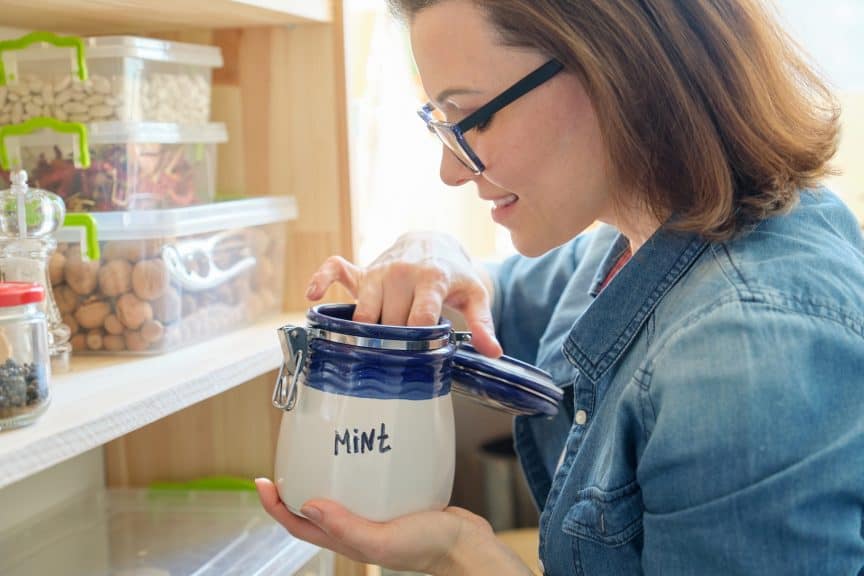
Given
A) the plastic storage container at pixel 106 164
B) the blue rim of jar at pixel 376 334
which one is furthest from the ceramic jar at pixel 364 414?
the plastic storage container at pixel 106 164

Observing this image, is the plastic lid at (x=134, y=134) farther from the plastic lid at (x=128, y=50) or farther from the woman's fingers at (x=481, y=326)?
the woman's fingers at (x=481, y=326)

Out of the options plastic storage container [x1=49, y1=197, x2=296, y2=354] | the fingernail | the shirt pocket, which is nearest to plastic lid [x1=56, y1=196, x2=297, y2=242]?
plastic storage container [x1=49, y1=197, x2=296, y2=354]

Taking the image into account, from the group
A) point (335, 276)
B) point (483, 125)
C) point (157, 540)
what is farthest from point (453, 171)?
point (157, 540)

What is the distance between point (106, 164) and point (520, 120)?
46cm

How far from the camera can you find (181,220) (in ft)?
3.41

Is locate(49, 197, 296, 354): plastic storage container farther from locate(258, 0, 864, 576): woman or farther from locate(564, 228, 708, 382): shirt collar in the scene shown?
locate(564, 228, 708, 382): shirt collar

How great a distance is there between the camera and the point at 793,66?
881 millimetres

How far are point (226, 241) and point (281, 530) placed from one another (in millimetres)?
338

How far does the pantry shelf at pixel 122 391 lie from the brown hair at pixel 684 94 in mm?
409

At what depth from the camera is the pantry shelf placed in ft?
2.22

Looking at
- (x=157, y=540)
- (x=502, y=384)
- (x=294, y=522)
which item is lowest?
(x=157, y=540)

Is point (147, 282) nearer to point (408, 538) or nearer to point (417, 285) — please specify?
point (417, 285)

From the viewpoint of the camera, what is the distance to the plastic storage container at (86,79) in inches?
39.0

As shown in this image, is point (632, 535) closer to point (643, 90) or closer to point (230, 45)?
point (643, 90)
